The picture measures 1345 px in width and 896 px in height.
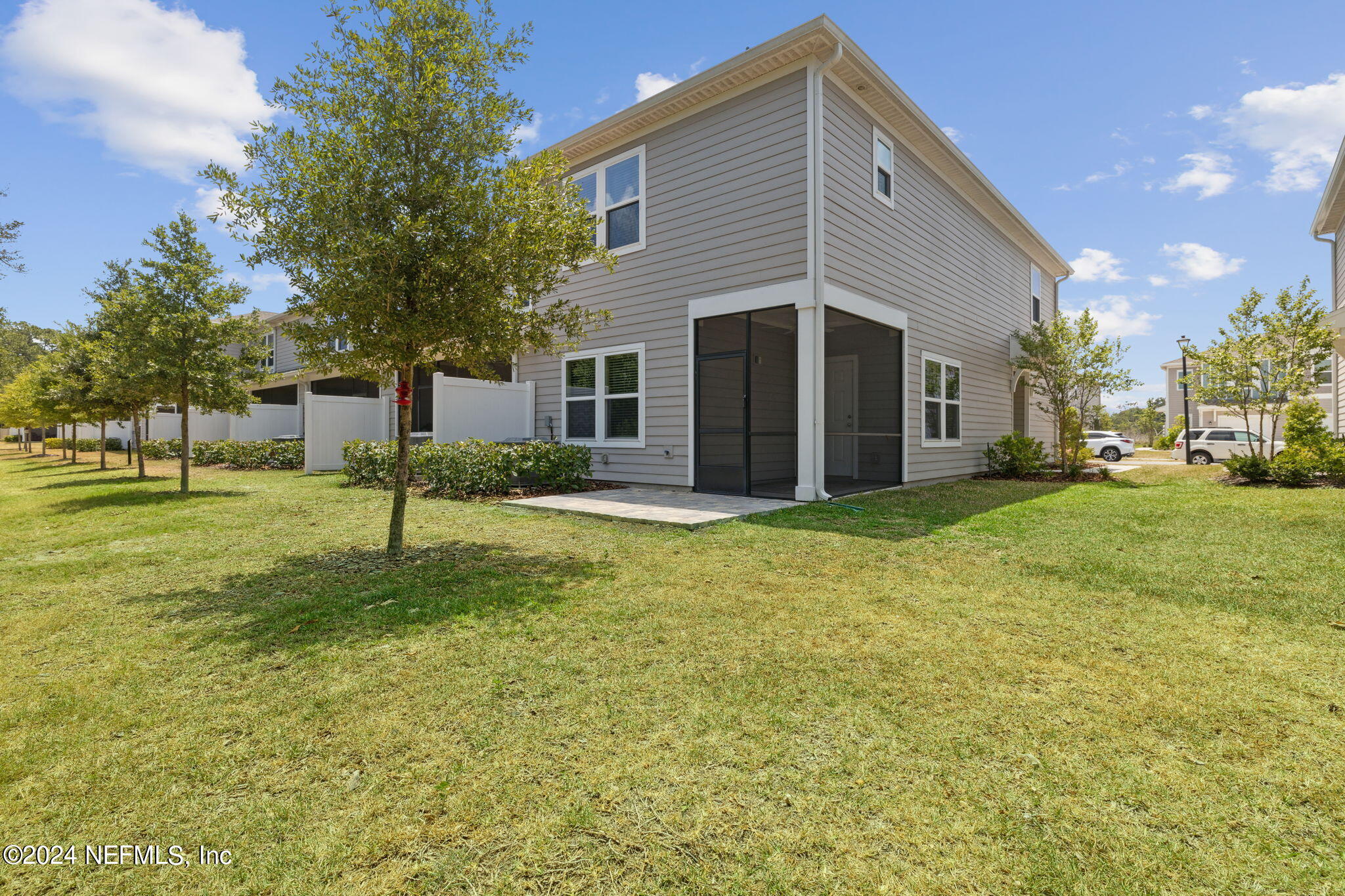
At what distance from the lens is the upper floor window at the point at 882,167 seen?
9094 millimetres

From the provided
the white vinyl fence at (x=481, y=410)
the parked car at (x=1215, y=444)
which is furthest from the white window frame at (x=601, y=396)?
the parked car at (x=1215, y=444)

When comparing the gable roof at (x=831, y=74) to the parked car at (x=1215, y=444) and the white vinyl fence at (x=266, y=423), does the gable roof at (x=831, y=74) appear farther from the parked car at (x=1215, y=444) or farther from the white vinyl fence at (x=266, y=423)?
the white vinyl fence at (x=266, y=423)

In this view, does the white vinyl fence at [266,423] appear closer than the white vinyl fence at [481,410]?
No

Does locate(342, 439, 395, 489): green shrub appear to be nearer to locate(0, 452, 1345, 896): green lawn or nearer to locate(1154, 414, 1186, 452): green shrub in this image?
locate(0, 452, 1345, 896): green lawn

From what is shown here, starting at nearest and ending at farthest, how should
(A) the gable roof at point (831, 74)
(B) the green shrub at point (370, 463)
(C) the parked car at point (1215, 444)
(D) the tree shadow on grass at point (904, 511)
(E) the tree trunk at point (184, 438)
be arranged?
1. (D) the tree shadow on grass at point (904, 511)
2. (A) the gable roof at point (831, 74)
3. (E) the tree trunk at point (184, 438)
4. (B) the green shrub at point (370, 463)
5. (C) the parked car at point (1215, 444)

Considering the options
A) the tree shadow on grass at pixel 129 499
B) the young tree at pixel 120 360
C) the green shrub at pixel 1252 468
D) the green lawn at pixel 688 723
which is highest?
the young tree at pixel 120 360

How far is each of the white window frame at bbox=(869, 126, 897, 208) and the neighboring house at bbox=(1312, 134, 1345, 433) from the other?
30.3 feet

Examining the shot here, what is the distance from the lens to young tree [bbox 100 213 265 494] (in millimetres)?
8789

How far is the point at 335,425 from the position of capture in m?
14.3

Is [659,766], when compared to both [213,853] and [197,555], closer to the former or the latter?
[213,853]

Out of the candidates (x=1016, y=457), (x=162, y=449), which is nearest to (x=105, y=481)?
(x=162, y=449)

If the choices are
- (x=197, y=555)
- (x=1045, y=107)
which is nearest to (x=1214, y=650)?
(x=197, y=555)

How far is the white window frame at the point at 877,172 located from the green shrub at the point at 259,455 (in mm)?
15102

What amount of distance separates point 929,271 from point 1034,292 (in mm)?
7658
